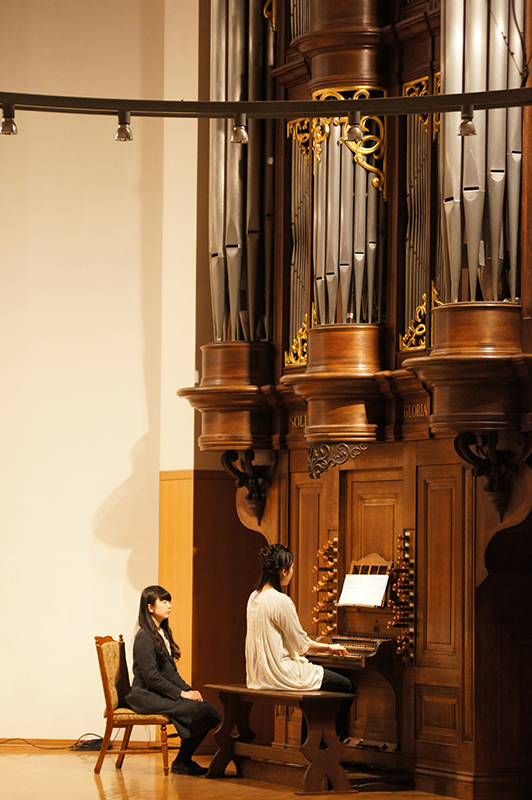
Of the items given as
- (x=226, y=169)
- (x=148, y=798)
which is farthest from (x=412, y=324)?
(x=148, y=798)

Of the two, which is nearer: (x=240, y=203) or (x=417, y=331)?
(x=417, y=331)

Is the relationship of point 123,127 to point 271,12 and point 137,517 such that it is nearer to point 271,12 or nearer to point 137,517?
point 271,12

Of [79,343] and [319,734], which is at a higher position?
[79,343]

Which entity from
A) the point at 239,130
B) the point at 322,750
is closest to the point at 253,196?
the point at 239,130

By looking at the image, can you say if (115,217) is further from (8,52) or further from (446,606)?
(446,606)

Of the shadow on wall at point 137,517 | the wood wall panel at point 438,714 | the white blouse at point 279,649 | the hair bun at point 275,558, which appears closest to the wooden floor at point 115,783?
the wood wall panel at point 438,714

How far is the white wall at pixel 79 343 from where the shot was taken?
10.4 m

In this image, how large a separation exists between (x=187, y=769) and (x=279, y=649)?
49.4 inches

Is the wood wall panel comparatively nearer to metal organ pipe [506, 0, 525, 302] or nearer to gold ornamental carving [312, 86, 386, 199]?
metal organ pipe [506, 0, 525, 302]

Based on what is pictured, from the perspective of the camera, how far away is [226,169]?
9578 millimetres

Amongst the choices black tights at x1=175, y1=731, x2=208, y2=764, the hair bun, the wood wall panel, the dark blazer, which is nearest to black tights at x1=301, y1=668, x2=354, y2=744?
the wood wall panel

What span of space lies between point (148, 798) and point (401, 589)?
6.84ft

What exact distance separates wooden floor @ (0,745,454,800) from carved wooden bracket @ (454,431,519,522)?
75.9 inches

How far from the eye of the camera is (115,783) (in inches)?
334
